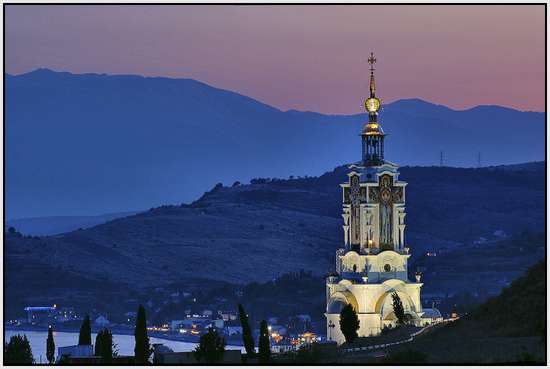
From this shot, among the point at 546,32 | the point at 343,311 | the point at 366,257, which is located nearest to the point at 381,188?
the point at 366,257

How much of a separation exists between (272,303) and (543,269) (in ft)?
365

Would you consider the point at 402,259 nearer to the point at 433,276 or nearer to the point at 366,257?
the point at 366,257

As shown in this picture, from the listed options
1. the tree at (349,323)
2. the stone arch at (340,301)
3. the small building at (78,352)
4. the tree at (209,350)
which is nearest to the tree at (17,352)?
the small building at (78,352)

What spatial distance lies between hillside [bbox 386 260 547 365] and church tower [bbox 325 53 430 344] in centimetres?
1322

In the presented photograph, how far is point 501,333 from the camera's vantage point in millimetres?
75750

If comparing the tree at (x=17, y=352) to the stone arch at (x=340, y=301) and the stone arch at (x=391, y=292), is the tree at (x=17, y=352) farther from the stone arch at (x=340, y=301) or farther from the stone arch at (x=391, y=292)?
the stone arch at (x=391, y=292)

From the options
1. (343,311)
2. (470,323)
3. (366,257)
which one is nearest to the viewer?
(470,323)

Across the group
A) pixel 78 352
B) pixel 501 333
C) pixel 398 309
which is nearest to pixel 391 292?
pixel 398 309

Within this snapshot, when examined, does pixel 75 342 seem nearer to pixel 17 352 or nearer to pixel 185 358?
pixel 17 352

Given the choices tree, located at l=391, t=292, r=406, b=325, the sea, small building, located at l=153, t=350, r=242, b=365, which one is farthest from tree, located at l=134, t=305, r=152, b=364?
the sea

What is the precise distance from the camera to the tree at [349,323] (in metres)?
88.3

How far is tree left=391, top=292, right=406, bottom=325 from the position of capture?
3625 inches

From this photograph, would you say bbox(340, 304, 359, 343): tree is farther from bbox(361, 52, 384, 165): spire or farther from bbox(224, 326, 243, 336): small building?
bbox(224, 326, 243, 336): small building

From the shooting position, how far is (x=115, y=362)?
7638cm
